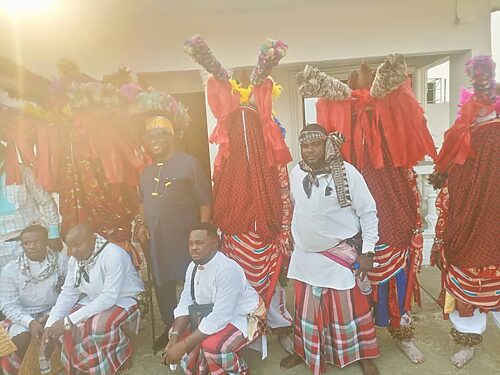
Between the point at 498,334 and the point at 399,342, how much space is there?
83 centimetres

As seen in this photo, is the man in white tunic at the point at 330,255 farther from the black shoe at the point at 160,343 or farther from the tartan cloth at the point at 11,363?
the tartan cloth at the point at 11,363

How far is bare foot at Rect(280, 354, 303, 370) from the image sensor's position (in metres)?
2.86

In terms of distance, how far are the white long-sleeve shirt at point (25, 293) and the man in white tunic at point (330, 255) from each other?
1670 mm

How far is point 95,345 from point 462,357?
2446mm

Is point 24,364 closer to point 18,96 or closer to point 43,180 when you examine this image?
point 43,180

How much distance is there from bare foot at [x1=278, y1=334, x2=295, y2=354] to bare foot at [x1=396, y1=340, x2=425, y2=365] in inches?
30.0

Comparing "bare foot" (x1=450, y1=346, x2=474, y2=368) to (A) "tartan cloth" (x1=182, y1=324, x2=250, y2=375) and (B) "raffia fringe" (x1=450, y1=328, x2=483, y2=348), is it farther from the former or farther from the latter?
(A) "tartan cloth" (x1=182, y1=324, x2=250, y2=375)

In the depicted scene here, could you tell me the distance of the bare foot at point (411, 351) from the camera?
2.84m

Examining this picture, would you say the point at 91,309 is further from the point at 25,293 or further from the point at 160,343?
the point at 160,343

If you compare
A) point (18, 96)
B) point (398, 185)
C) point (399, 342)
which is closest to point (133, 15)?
point (18, 96)

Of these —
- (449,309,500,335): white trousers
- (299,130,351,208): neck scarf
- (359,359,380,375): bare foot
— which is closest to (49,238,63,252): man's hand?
(299,130,351,208): neck scarf

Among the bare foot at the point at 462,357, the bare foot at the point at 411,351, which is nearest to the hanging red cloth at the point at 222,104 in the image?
the bare foot at the point at 411,351

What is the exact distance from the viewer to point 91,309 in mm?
2729

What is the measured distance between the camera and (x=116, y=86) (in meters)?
3.17
